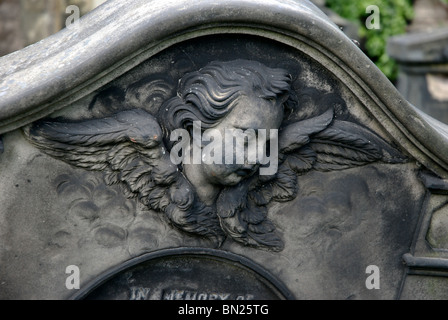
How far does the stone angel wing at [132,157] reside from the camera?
2.03 meters

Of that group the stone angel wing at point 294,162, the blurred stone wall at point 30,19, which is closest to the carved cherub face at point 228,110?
the stone angel wing at point 294,162

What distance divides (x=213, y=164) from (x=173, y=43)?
1.34 feet

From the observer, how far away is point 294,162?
86.4 inches

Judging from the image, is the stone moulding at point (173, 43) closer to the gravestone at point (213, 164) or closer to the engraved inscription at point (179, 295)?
the gravestone at point (213, 164)

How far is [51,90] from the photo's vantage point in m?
1.95

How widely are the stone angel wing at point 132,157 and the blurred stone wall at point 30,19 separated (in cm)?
306

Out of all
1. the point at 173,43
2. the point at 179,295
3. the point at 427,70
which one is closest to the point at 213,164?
the point at 173,43

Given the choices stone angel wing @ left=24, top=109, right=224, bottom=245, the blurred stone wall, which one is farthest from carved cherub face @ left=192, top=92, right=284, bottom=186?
the blurred stone wall

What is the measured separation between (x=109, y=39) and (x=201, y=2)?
313 mm

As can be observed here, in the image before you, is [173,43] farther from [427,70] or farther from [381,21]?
[381,21]

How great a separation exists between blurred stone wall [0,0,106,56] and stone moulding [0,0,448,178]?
2.95 m
